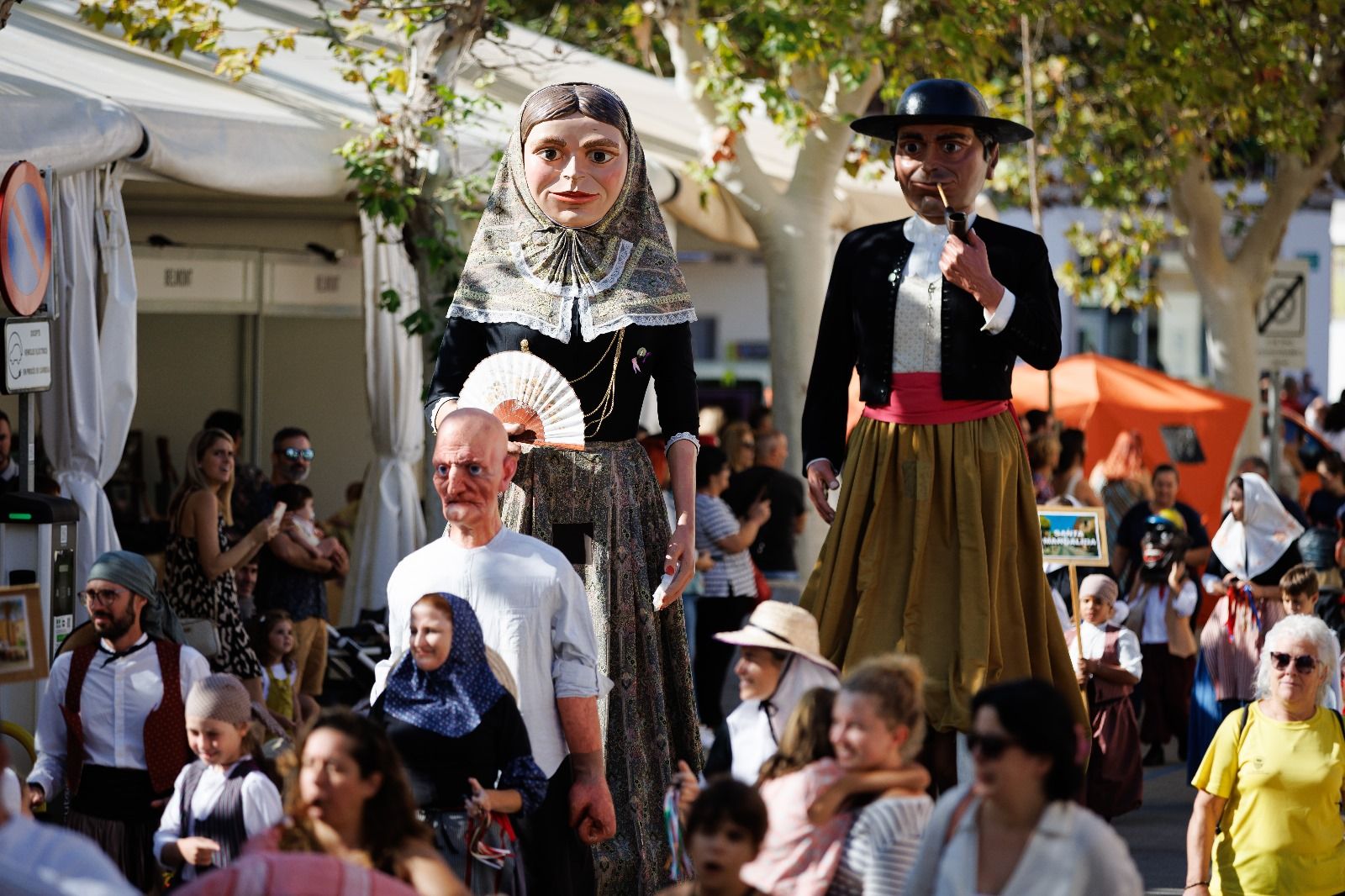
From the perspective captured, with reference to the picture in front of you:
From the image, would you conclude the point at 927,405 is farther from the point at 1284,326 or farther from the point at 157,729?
the point at 1284,326

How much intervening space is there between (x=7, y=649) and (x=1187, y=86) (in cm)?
1201

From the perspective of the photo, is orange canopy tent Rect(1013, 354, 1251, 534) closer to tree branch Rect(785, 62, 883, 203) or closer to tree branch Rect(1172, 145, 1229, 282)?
tree branch Rect(1172, 145, 1229, 282)

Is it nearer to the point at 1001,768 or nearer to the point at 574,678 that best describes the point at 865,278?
the point at 574,678

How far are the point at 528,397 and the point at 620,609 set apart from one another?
595mm

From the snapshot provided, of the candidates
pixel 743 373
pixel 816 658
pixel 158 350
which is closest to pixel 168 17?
pixel 158 350

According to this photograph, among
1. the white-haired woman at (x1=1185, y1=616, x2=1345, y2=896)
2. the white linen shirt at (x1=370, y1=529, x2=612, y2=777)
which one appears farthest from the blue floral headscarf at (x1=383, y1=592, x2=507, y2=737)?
the white-haired woman at (x1=1185, y1=616, x2=1345, y2=896)

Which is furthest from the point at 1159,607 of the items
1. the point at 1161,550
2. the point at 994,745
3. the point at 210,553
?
the point at 994,745

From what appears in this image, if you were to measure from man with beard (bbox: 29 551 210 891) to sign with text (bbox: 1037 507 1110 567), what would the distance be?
3.18 m

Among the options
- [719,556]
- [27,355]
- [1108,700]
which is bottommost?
[1108,700]

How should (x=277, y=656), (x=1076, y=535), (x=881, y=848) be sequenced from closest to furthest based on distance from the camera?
1. (x=881, y=848)
2. (x=1076, y=535)
3. (x=277, y=656)

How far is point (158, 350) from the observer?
1462 cm

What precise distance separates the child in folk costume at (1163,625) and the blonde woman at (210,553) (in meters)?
4.68

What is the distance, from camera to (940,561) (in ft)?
17.1

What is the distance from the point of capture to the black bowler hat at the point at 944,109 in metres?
5.22
